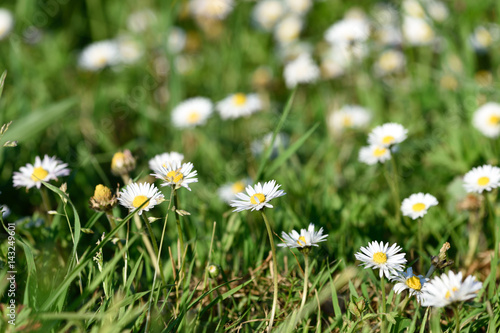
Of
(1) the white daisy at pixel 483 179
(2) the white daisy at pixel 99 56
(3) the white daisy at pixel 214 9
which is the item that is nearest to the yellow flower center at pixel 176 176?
(1) the white daisy at pixel 483 179

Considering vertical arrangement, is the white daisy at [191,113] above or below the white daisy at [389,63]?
below

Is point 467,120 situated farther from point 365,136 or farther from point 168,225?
point 168,225

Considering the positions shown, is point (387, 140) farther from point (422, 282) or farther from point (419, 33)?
point (419, 33)

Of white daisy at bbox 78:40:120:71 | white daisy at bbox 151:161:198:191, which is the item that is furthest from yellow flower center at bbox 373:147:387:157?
white daisy at bbox 78:40:120:71

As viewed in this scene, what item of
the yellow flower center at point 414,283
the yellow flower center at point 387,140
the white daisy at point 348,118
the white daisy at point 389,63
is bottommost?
the yellow flower center at point 414,283

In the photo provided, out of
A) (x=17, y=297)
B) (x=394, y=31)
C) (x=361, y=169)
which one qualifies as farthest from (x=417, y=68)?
(x=17, y=297)

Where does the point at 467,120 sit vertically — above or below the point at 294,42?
below

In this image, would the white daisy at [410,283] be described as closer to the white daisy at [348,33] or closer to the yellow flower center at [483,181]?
the yellow flower center at [483,181]
